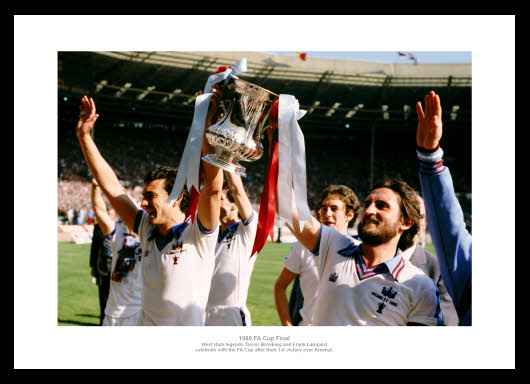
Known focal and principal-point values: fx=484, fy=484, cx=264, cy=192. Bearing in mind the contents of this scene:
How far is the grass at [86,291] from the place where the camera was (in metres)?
6.07

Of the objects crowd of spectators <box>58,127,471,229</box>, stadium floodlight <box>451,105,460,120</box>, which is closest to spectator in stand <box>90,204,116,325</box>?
crowd of spectators <box>58,127,471,229</box>

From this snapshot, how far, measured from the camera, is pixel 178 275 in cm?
268

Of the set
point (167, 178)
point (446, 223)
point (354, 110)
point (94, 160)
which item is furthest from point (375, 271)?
point (354, 110)

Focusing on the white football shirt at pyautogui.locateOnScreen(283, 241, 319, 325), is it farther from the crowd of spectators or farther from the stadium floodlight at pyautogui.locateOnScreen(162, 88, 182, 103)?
the stadium floodlight at pyautogui.locateOnScreen(162, 88, 182, 103)

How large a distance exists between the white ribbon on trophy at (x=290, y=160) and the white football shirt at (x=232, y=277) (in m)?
1.07

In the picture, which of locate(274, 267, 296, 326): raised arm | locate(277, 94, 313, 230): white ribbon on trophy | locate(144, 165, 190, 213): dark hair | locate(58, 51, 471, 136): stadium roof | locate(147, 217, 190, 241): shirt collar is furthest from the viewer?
locate(58, 51, 471, 136): stadium roof

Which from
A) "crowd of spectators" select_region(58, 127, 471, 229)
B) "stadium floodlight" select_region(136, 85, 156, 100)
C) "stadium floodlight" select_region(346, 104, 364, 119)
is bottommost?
"crowd of spectators" select_region(58, 127, 471, 229)

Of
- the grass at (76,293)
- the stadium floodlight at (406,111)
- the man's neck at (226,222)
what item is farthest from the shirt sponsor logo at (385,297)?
the stadium floodlight at (406,111)

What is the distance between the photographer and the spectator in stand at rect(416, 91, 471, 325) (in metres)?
1.97

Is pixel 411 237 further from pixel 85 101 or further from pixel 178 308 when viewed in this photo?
pixel 85 101

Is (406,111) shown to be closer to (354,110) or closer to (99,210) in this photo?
(354,110)

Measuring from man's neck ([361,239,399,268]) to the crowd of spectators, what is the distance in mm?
16472

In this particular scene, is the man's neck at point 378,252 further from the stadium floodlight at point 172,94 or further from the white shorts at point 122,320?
the stadium floodlight at point 172,94

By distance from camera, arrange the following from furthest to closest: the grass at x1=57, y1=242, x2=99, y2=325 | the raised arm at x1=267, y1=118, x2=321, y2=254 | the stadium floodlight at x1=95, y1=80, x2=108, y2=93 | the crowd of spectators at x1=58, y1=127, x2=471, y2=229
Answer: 1. the crowd of spectators at x1=58, y1=127, x2=471, y2=229
2. the stadium floodlight at x1=95, y1=80, x2=108, y2=93
3. the grass at x1=57, y1=242, x2=99, y2=325
4. the raised arm at x1=267, y1=118, x2=321, y2=254
